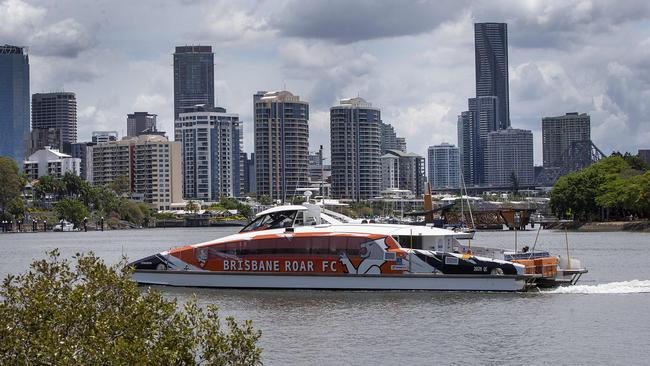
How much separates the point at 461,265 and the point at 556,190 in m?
120

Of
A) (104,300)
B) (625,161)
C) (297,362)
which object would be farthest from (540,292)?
(625,161)

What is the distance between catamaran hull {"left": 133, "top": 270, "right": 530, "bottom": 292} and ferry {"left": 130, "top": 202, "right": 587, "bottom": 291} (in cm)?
4

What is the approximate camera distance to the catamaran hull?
154 feet

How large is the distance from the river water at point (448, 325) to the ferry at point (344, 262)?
57cm

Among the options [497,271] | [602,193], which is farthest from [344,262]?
[602,193]

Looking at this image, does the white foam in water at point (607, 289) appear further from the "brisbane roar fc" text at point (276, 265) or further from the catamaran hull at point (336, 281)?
the "brisbane roar fc" text at point (276, 265)

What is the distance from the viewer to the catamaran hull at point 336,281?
46875 millimetres

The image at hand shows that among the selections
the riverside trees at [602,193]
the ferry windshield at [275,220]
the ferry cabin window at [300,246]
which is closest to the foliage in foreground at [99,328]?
the ferry cabin window at [300,246]

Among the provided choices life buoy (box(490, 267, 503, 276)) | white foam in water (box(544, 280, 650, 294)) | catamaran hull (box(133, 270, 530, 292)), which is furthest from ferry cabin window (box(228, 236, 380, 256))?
white foam in water (box(544, 280, 650, 294))

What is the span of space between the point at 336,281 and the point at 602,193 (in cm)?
11277

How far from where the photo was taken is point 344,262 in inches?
1934

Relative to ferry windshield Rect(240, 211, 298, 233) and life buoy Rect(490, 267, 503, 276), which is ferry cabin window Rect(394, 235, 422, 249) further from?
ferry windshield Rect(240, 211, 298, 233)

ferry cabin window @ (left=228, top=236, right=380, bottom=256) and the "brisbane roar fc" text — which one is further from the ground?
ferry cabin window @ (left=228, top=236, right=380, bottom=256)

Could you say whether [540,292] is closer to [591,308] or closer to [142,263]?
[591,308]
